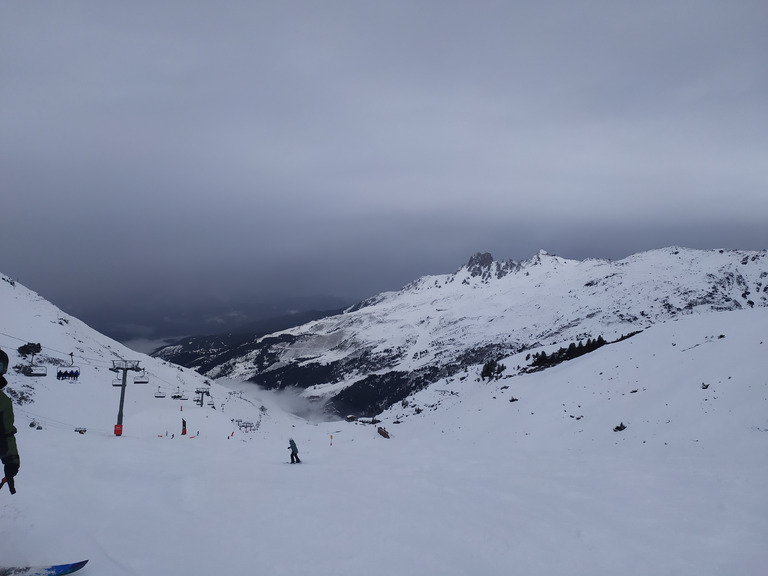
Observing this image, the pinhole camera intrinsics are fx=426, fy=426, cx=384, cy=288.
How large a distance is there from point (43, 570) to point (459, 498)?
38.0 ft

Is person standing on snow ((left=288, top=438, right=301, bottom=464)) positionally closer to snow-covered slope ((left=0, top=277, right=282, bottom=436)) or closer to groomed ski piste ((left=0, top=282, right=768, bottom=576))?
groomed ski piste ((left=0, top=282, right=768, bottom=576))

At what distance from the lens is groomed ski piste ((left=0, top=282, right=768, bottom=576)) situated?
29.1 feet

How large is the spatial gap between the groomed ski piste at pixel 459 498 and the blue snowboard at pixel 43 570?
321 mm

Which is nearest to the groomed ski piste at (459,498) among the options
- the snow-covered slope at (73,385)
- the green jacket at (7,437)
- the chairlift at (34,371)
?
the green jacket at (7,437)

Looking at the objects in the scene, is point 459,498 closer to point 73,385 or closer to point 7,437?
point 7,437

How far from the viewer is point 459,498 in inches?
576

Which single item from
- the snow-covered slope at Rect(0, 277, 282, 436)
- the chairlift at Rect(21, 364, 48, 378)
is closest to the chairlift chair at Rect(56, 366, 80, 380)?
the snow-covered slope at Rect(0, 277, 282, 436)

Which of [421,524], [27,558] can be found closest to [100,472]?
[27,558]

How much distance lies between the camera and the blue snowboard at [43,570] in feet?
21.5

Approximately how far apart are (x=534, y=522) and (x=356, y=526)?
220 inches

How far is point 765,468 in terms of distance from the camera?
17516mm

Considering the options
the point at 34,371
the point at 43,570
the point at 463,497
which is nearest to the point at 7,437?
the point at 43,570

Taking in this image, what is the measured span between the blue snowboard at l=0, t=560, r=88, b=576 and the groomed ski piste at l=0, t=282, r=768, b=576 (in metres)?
0.32

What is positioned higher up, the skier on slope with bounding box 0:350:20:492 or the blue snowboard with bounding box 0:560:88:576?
the skier on slope with bounding box 0:350:20:492
